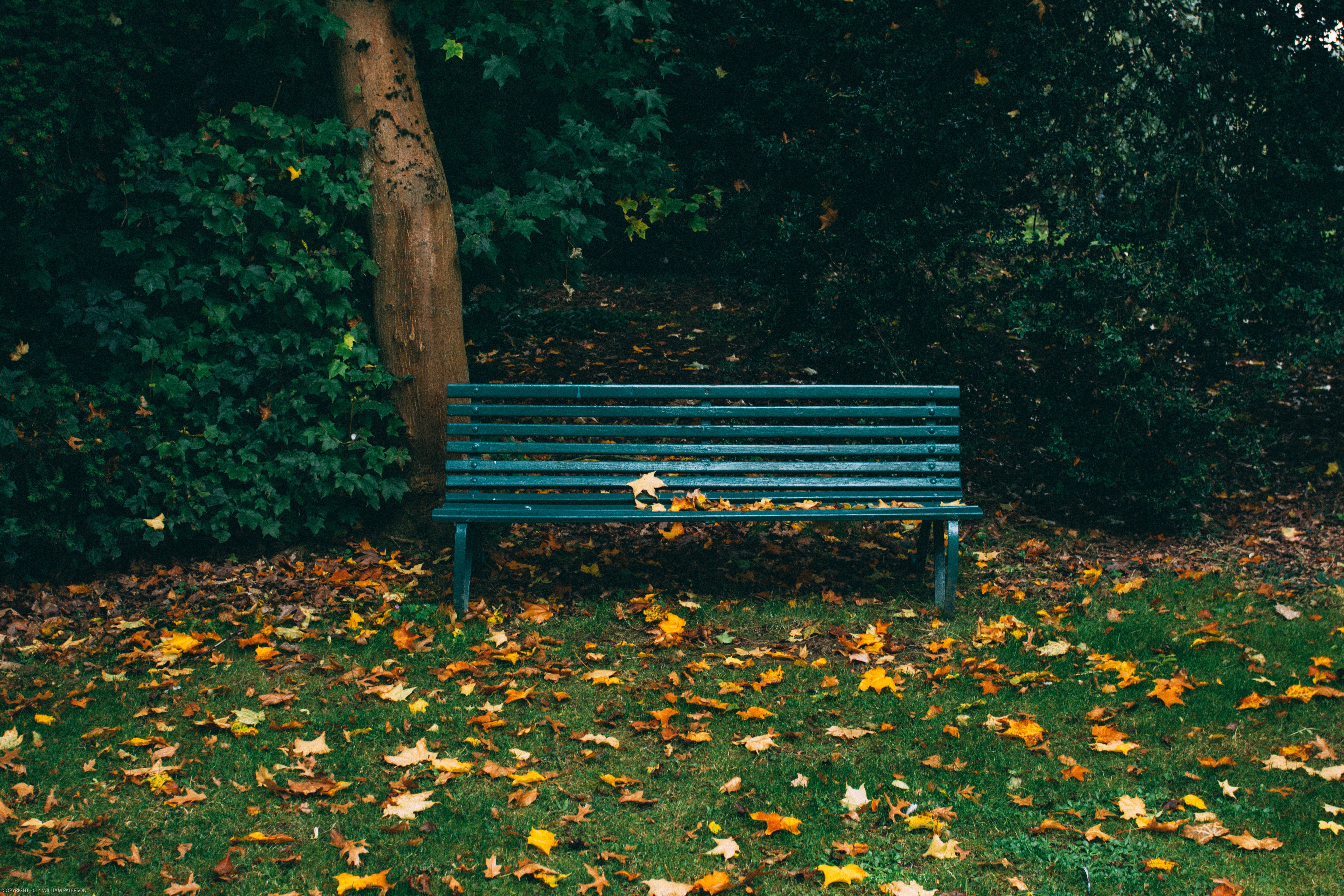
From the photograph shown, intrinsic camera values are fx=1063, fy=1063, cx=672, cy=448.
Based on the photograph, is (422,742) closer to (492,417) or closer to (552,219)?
(492,417)

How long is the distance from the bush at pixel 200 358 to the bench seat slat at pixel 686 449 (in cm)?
81

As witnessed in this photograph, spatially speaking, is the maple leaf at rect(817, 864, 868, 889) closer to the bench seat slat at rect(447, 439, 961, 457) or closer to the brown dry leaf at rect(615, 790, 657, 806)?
the brown dry leaf at rect(615, 790, 657, 806)

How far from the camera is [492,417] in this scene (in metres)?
5.84

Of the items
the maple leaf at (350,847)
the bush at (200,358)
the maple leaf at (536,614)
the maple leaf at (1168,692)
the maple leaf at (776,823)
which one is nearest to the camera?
the maple leaf at (350,847)

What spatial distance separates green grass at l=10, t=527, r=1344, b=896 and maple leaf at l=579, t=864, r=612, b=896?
4 cm

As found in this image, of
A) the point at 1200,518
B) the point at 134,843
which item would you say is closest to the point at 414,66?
the point at 134,843

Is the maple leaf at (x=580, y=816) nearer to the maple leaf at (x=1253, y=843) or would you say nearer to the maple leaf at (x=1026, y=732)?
the maple leaf at (x=1026, y=732)

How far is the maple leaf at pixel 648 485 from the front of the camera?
5211 millimetres

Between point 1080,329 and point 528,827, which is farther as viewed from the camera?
point 1080,329

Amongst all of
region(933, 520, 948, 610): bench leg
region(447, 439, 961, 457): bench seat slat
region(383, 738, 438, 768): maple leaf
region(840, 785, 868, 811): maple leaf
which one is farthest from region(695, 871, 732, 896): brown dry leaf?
region(447, 439, 961, 457): bench seat slat

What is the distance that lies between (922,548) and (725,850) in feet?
9.06

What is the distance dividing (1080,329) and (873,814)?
378 centimetres

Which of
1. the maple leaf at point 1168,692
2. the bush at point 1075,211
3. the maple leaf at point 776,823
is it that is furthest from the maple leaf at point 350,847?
the bush at point 1075,211

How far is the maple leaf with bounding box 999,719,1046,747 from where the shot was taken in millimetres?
3729
